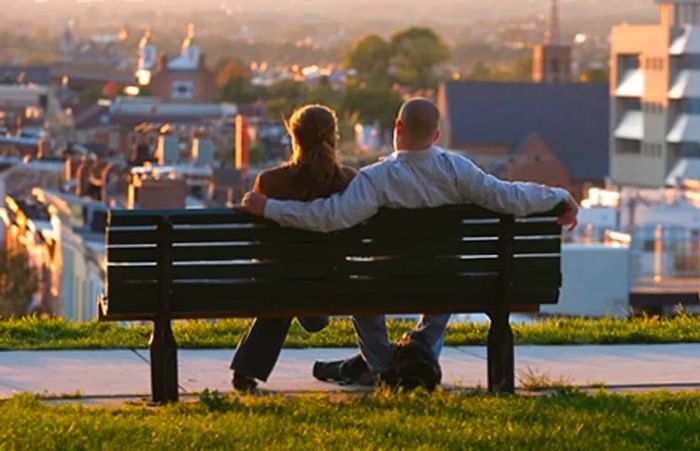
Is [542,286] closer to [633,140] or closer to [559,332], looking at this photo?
[559,332]

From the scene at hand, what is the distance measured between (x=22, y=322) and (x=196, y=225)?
2.74 metres

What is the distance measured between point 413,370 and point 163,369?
103 centimetres

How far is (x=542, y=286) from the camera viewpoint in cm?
948

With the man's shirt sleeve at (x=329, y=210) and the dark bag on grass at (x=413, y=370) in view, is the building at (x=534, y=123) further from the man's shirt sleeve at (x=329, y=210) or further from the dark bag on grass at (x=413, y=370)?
the man's shirt sleeve at (x=329, y=210)

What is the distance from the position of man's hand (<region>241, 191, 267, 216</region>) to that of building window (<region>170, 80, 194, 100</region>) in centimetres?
18124

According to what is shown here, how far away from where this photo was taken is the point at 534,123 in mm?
129125

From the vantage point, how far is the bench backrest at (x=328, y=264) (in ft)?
29.8

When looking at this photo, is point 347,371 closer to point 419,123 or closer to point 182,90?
point 419,123

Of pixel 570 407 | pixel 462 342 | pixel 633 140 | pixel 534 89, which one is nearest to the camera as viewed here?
pixel 570 407

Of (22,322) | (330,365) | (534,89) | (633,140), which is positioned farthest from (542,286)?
(534,89)

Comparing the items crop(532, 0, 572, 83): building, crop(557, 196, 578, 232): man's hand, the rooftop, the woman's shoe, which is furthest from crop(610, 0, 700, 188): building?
the woman's shoe

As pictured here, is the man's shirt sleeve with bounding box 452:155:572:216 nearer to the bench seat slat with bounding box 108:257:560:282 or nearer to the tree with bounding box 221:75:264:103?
the bench seat slat with bounding box 108:257:560:282

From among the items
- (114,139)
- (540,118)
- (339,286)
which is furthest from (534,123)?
(339,286)

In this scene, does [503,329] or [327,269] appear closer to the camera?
[327,269]
